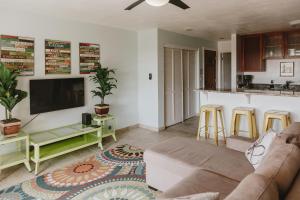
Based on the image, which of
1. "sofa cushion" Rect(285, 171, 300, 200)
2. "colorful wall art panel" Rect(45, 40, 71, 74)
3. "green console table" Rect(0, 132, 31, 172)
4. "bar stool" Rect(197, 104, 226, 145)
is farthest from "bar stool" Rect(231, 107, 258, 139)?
"green console table" Rect(0, 132, 31, 172)

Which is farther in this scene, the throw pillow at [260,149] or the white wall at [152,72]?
the white wall at [152,72]

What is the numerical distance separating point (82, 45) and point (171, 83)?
2.30 meters

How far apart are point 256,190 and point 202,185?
0.74 m

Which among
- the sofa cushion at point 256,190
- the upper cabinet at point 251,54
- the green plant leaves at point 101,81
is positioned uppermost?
the upper cabinet at point 251,54

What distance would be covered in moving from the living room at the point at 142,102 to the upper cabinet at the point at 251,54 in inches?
1.0

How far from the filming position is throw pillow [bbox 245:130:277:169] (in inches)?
→ 80.1

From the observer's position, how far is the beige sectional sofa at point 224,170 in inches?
47.7

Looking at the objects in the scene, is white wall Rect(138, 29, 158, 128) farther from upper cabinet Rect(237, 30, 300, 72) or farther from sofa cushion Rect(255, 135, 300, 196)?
sofa cushion Rect(255, 135, 300, 196)

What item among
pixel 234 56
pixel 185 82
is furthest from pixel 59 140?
pixel 234 56

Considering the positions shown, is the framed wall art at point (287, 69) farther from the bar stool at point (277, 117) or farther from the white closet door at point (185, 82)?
the bar stool at point (277, 117)

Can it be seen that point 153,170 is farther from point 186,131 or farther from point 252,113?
point 186,131

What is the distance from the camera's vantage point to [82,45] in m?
4.25

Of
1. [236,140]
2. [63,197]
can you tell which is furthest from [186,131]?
[63,197]

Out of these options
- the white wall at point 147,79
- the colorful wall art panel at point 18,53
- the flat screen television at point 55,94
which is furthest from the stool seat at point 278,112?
the colorful wall art panel at point 18,53
